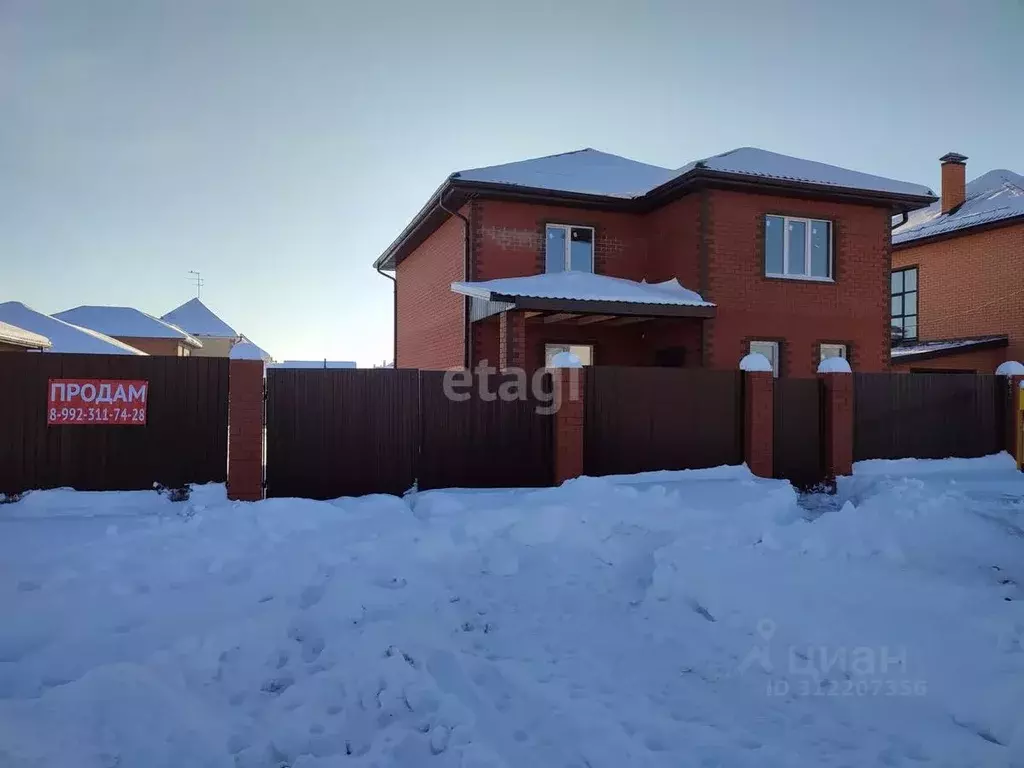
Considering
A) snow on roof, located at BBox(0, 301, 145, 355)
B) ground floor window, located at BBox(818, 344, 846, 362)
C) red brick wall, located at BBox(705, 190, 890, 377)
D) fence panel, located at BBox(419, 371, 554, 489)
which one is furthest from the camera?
snow on roof, located at BBox(0, 301, 145, 355)

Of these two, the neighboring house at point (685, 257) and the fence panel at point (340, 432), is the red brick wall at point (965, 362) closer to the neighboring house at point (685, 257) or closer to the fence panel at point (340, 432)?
the neighboring house at point (685, 257)

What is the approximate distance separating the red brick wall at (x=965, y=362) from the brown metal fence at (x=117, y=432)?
1675 centimetres

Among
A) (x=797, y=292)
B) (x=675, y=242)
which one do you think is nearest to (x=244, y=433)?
(x=675, y=242)

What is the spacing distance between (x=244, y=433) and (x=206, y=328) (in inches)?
1736

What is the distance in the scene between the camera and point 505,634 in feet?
14.6

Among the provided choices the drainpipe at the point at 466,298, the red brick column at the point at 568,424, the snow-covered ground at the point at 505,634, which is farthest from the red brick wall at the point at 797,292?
the snow-covered ground at the point at 505,634

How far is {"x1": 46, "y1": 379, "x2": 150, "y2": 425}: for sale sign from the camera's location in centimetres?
734

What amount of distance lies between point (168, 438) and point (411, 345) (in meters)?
10.1

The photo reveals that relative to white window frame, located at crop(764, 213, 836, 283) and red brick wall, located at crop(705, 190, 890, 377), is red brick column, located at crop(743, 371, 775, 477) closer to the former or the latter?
red brick wall, located at crop(705, 190, 890, 377)

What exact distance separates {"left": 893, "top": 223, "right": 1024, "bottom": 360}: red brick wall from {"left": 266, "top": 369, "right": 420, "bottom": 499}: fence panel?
51.0ft

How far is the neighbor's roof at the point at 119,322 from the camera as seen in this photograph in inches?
1433

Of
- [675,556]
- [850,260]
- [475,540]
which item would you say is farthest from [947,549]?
A: [850,260]

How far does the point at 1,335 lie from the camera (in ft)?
50.9

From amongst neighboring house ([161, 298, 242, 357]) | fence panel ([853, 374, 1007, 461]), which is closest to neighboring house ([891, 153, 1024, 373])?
fence panel ([853, 374, 1007, 461])
